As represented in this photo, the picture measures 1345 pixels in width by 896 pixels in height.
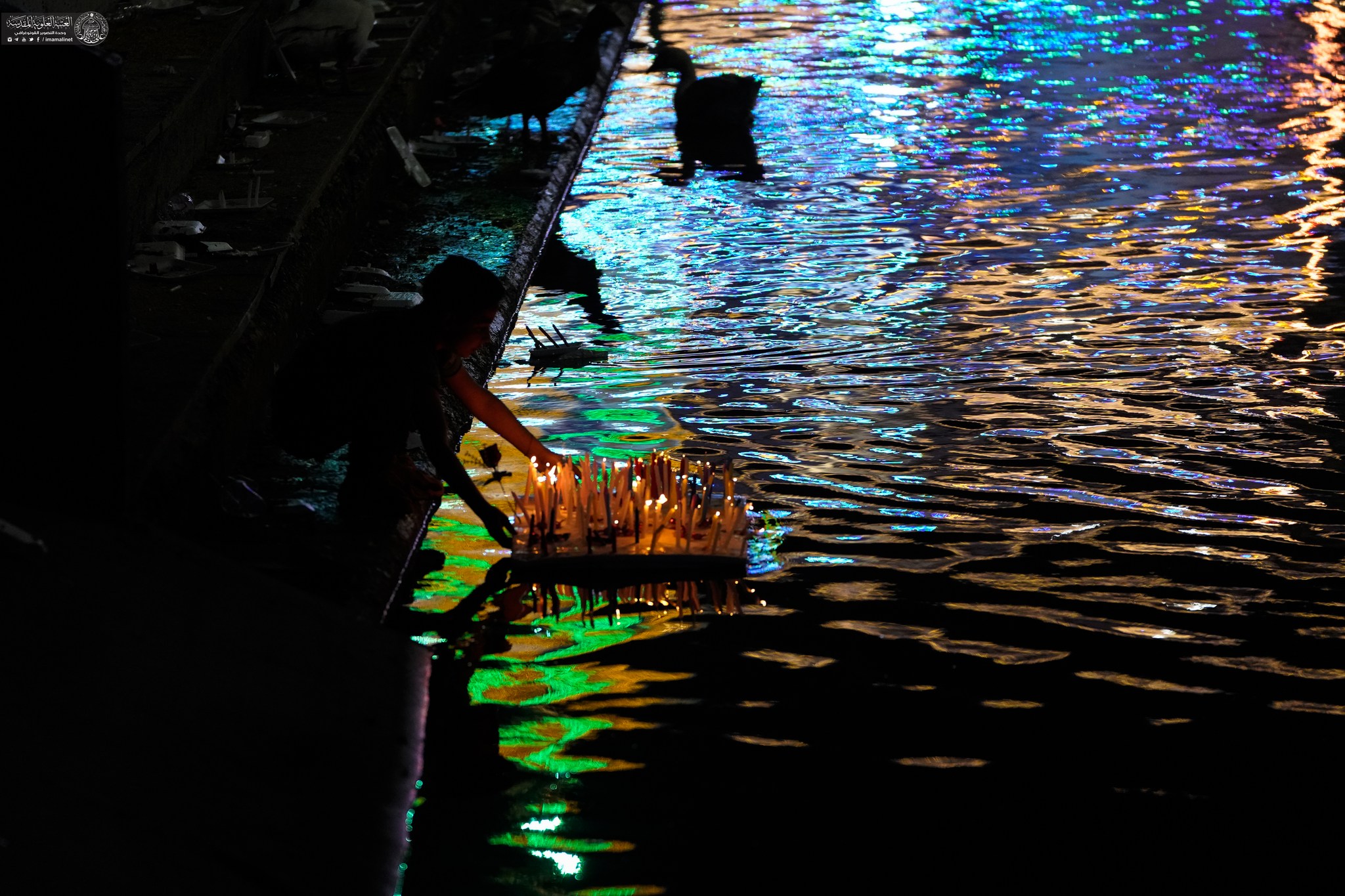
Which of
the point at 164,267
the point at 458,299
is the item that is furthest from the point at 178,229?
the point at 458,299

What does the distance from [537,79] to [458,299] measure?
6.25 m

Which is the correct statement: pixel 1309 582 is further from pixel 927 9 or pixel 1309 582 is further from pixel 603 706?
pixel 927 9

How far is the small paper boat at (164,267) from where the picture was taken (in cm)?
673

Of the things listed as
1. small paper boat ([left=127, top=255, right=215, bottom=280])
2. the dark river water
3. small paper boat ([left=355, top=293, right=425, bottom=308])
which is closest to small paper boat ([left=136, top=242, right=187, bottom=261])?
small paper boat ([left=127, top=255, right=215, bottom=280])

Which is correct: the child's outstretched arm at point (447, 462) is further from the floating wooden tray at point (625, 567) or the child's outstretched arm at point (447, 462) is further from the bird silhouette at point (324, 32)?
the bird silhouette at point (324, 32)

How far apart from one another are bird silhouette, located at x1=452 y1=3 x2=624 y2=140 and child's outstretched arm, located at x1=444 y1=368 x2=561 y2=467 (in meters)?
5.70

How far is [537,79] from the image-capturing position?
1117 centimetres

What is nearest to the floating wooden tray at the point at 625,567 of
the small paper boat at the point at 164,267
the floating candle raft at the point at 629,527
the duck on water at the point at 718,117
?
the floating candle raft at the point at 629,527

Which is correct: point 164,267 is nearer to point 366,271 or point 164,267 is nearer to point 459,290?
point 366,271

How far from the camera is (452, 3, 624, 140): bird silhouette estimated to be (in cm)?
1115

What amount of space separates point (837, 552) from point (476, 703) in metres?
1.48

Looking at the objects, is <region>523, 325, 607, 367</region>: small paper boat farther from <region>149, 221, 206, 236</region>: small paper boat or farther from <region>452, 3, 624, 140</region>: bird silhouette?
<region>452, 3, 624, 140</region>: bird silhouette

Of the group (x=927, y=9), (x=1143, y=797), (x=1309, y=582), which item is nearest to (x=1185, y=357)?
(x=1309, y=582)

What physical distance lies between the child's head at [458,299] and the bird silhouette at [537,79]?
6.11 meters
